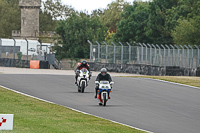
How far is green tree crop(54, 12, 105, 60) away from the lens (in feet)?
284

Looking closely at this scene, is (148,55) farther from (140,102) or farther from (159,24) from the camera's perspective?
(159,24)

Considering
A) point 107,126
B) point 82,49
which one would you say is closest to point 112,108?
point 107,126

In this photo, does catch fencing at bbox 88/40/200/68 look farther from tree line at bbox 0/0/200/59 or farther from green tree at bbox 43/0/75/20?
green tree at bbox 43/0/75/20

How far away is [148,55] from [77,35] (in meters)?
40.7

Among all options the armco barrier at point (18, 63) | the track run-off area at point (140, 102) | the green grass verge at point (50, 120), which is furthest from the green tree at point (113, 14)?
the green grass verge at point (50, 120)

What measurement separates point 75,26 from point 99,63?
37.9 meters

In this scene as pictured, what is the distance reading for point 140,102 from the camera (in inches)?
837

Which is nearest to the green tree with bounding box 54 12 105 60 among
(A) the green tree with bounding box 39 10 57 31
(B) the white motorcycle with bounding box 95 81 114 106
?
(A) the green tree with bounding box 39 10 57 31

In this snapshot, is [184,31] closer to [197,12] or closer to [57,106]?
[197,12]

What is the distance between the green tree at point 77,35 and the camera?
86688 millimetres

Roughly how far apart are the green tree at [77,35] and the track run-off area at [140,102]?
5485 cm

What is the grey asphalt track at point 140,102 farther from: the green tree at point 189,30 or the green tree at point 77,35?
the green tree at point 77,35

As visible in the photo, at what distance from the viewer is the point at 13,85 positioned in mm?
27938

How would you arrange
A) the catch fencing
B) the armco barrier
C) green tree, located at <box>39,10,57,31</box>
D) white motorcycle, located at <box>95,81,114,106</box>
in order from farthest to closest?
green tree, located at <box>39,10,57,31</box>
the armco barrier
the catch fencing
white motorcycle, located at <box>95,81,114,106</box>
